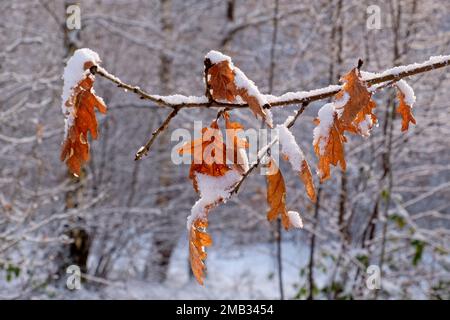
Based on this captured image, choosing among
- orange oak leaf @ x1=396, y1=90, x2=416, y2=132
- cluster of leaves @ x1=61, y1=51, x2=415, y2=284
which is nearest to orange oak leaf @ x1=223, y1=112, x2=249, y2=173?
cluster of leaves @ x1=61, y1=51, x2=415, y2=284

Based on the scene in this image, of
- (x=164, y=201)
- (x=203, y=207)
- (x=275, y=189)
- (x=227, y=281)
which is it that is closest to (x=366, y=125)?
(x=275, y=189)

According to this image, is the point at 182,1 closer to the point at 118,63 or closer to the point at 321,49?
the point at 118,63

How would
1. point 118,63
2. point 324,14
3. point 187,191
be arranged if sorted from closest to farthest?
point 324,14
point 187,191
point 118,63

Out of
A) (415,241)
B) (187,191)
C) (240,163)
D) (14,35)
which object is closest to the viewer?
(240,163)

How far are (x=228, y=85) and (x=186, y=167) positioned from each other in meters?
7.98

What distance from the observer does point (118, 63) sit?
905 cm

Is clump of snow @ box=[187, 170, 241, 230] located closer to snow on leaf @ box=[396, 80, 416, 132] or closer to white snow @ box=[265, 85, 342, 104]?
white snow @ box=[265, 85, 342, 104]

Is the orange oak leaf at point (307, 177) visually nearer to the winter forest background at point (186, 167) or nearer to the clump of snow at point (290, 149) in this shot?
the clump of snow at point (290, 149)

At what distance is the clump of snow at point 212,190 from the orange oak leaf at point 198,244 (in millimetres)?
12

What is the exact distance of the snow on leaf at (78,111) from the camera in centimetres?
99

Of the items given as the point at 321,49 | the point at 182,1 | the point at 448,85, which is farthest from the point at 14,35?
the point at 448,85

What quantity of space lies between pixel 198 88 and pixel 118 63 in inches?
75.6

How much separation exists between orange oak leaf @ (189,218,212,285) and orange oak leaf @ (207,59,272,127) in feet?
0.80

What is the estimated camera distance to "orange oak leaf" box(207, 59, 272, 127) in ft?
3.21
